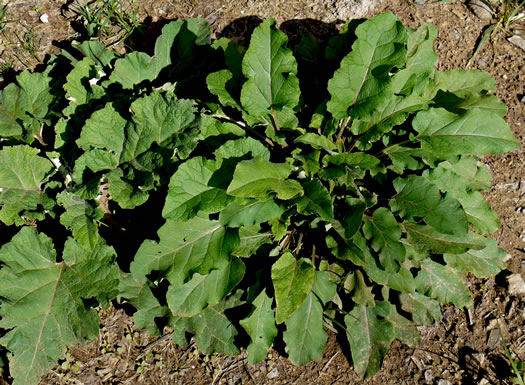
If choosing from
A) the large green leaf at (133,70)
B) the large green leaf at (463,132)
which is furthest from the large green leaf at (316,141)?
the large green leaf at (133,70)

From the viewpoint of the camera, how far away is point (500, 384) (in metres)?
3.28

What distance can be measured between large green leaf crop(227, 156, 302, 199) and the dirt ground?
1217mm

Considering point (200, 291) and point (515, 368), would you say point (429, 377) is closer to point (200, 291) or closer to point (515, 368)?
point (515, 368)

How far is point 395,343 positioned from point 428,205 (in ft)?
3.56

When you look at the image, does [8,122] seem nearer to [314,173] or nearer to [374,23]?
[314,173]

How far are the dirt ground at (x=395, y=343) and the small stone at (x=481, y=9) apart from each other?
→ 0.10 m

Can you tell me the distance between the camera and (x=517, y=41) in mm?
3959

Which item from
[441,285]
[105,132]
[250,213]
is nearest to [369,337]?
[441,285]

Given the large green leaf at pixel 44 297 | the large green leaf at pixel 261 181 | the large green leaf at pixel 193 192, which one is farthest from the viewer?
the large green leaf at pixel 44 297

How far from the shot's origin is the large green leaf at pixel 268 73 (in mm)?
3018

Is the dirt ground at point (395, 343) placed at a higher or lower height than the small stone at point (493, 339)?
higher

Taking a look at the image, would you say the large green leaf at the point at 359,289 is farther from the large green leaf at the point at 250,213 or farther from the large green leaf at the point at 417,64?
the large green leaf at the point at 417,64

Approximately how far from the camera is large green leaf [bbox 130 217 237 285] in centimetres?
291

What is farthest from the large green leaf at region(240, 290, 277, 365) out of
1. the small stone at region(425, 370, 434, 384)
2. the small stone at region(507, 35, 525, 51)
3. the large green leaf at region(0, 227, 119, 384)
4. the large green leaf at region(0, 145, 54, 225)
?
the small stone at region(507, 35, 525, 51)
